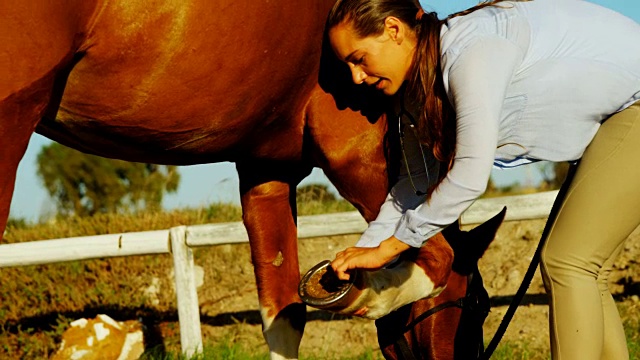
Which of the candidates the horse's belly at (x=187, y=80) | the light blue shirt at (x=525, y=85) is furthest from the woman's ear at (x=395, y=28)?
the horse's belly at (x=187, y=80)

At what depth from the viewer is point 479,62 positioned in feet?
7.93

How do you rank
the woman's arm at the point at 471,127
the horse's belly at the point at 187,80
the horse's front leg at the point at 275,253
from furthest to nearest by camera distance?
the horse's front leg at the point at 275,253 → the horse's belly at the point at 187,80 → the woman's arm at the point at 471,127

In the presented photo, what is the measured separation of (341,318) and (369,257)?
134 inches

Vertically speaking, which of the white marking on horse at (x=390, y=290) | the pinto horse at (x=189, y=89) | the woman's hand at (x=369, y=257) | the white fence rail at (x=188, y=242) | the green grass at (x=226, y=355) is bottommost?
the green grass at (x=226, y=355)

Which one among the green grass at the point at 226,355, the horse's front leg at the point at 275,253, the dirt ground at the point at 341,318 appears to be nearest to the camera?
the horse's front leg at the point at 275,253

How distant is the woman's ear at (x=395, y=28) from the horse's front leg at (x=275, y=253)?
43.7 inches

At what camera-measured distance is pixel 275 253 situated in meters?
3.69

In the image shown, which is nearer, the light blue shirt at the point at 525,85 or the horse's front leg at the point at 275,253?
the light blue shirt at the point at 525,85

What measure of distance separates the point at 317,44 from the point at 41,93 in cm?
95

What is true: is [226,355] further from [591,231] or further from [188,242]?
[591,231]

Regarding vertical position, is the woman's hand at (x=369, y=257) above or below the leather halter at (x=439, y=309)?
above

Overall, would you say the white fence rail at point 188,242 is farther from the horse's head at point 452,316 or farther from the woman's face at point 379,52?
the woman's face at point 379,52

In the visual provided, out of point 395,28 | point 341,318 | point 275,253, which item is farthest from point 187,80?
point 341,318

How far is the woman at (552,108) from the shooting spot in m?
2.58
